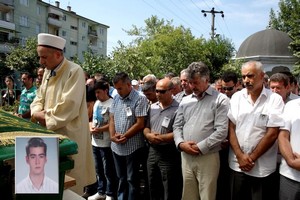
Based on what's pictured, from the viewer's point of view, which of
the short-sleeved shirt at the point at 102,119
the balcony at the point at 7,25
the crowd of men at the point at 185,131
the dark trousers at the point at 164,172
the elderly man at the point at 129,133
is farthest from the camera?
the balcony at the point at 7,25

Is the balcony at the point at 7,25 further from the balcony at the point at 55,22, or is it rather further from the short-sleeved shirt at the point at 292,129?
the short-sleeved shirt at the point at 292,129

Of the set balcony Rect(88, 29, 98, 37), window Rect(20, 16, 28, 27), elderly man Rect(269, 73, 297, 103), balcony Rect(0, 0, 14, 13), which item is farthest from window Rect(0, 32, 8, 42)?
elderly man Rect(269, 73, 297, 103)

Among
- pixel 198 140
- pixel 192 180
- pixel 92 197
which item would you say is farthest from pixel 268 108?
pixel 92 197

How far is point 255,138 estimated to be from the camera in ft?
10.4

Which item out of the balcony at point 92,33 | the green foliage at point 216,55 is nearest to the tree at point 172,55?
the green foliage at point 216,55

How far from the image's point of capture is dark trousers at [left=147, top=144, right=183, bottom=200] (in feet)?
12.7

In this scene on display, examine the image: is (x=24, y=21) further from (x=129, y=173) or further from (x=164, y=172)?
(x=164, y=172)

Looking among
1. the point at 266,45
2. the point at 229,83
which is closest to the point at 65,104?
the point at 229,83

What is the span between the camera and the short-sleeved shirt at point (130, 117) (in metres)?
4.22

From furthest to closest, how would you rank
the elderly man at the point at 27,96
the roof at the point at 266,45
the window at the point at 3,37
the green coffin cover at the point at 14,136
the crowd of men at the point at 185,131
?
the window at the point at 3,37 < the roof at the point at 266,45 < the elderly man at the point at 27,96 < the crowd of men at the point at 185,131 < the green coffin cover at the point at 14,136

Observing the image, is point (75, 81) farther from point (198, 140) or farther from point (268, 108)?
point (268, 108)

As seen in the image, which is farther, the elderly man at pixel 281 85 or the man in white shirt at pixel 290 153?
the elderly man at pixel 281 85

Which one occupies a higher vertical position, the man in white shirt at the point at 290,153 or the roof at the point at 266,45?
the roof at the point at 266,45

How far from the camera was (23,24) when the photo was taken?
43469mm
